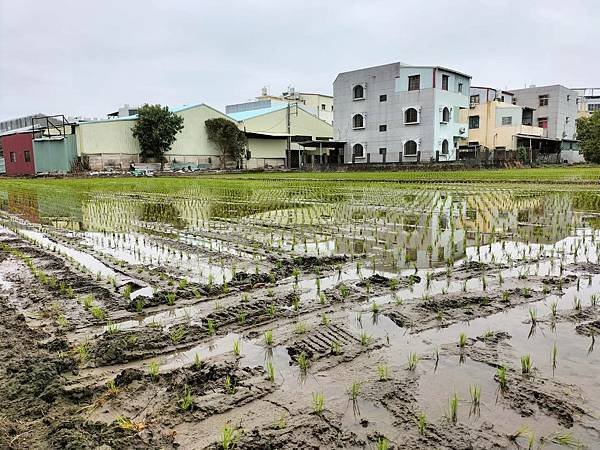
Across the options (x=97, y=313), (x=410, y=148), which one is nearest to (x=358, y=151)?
(x=410, y=148)

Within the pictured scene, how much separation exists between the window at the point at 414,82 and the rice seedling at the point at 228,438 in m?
40.2

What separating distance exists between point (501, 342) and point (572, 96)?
59.9m

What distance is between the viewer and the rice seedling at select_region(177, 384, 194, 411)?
8.98 ft

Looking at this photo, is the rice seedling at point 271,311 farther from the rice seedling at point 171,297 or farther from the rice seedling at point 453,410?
the rice seedling at point 453,410

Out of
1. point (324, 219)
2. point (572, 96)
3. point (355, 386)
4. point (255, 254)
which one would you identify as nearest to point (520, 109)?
point (572, 96)

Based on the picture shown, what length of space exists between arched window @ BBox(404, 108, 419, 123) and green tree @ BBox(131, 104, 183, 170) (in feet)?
65.2

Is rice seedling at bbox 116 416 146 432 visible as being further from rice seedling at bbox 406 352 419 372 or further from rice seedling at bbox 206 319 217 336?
rice seedling at bbox 406 352 419 372

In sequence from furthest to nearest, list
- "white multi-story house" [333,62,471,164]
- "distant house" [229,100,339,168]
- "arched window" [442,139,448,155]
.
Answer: "distant house" [229,100,339,168]
"arched window" [442,139,448,155]
"white multi-story house" [333,62,471,164]

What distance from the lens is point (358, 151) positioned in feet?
145

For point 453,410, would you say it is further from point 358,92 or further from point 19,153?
point 19,153

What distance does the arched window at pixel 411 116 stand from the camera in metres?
39.6

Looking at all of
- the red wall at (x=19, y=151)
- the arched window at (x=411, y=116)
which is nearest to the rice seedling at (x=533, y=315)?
the arched window at (x=411, y=116)

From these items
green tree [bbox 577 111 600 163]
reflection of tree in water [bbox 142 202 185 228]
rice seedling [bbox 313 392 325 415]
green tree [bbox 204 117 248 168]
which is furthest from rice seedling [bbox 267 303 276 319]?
green tree [bbox 204 117 248 168]

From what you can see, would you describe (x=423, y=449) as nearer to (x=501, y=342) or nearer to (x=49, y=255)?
(x=501, y=342)
